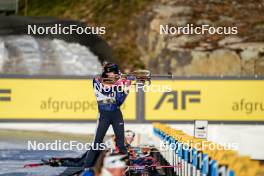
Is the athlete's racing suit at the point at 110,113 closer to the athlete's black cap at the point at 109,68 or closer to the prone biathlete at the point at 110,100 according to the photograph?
the prone biathlete at the point at 110,100

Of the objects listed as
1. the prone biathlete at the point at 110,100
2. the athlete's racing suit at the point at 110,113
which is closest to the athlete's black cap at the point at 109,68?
the prone biathlete at the point at 110,100

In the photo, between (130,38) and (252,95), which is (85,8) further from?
(252,95)

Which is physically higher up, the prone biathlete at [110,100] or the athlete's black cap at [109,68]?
the athlete's black cap at [109,68]

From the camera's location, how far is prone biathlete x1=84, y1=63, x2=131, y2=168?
46.3ft

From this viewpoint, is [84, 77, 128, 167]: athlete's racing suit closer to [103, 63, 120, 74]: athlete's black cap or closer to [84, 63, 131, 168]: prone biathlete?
[84, 63, 131, 168]: prone biathlete

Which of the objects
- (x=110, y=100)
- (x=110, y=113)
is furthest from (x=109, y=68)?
(x=110, y=113)

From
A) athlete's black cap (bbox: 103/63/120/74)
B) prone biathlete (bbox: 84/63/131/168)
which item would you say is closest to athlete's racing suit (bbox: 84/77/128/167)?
prone biathlete (bbox: 84/63/131/168)

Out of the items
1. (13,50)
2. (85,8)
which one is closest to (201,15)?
(85,8)

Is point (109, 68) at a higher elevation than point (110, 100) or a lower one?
higher

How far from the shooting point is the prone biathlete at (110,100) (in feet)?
46.3

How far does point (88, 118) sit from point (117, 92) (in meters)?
7.46

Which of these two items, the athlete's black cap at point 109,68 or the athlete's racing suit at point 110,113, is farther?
the athlete's racing suit at point 110,113

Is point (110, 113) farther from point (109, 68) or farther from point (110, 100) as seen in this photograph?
point (109, 68)

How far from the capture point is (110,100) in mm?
14320
